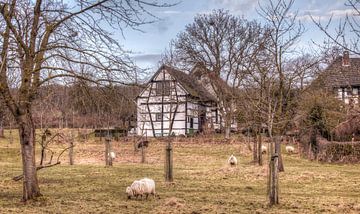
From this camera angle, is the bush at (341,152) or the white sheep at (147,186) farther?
the bush at (341,152)

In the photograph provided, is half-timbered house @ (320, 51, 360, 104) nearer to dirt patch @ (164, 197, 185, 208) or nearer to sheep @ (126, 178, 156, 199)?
dirt patch @ (164, 197, 185, 208)

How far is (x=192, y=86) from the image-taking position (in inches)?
2153

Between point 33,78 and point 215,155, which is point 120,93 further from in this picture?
point 215,155

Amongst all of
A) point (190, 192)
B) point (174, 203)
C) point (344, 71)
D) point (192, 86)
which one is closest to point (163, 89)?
point (190, 192)

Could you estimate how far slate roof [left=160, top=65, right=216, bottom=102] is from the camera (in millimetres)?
51234

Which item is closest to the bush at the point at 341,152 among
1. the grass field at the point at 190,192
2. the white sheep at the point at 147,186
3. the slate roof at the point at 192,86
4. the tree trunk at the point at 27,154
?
the grass field at the point at 190,192

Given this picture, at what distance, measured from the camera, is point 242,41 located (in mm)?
50344

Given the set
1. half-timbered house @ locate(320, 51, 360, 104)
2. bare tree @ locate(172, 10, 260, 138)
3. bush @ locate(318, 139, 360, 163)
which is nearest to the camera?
half-timbered house @ locate(320, 51, 360, 104)

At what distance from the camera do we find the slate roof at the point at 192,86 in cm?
5123

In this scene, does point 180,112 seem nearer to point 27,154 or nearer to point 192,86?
point 192,86

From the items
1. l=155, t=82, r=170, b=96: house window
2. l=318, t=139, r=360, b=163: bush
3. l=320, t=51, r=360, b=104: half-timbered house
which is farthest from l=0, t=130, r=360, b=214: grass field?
l=155, t=82, r=170, b=96: house window

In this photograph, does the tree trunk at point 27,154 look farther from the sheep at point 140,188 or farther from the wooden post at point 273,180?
the wooden post at point 273,180

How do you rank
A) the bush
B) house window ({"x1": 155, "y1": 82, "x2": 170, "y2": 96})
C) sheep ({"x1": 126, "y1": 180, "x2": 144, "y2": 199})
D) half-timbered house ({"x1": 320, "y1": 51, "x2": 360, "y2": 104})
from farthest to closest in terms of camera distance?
the bush, house window ({"x1": 155, "y1": 82, "x2": 170, "y2": 96}), sheep ({"x1": 126, "y1": 180, "x2": 144, "y2": 199}), half-timbered house ({"x1": 320, "y1": 51, "x2": 360, "y2": 104})

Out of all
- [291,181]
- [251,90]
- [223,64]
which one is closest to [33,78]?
[291,181]
